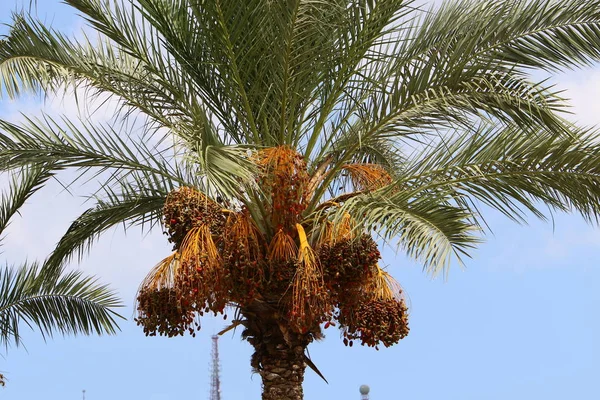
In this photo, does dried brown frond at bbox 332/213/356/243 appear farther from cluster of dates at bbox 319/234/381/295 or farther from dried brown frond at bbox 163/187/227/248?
dried brown frond at bbox 163/187/227/248

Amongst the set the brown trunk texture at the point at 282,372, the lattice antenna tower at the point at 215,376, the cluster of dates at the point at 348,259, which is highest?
the lattice antenna tower at the point at 215,376

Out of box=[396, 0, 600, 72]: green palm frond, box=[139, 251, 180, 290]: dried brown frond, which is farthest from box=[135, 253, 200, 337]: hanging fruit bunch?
box=[396, 0, 600, 72]: green palm frond

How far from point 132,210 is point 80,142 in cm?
123

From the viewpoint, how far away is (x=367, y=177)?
9.26 metres

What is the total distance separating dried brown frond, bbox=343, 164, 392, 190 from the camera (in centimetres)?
919

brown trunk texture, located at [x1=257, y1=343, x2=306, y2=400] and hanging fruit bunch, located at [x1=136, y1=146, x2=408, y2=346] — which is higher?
hanging fruit bunch, located at [x1=136, y1=146, x2=408, y2=346]

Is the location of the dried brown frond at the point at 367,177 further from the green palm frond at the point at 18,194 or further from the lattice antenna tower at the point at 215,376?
the lattice antenna tower at the point at 215,376

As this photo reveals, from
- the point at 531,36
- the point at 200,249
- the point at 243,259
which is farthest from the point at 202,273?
the point at 531,36

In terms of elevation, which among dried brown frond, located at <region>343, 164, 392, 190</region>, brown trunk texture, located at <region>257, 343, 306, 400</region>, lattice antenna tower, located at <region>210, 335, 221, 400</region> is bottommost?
brown trunk texture, located at <region>257, 343, 306, 400</region>

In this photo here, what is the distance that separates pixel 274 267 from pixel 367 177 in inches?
55.9

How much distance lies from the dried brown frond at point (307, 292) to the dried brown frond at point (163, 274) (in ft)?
3.70

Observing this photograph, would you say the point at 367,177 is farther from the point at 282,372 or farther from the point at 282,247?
the point at 282,372

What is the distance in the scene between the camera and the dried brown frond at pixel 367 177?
9.19 meters

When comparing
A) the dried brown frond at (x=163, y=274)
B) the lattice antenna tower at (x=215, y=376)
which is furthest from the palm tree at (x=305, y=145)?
the lattice antenna tower at (x=215, y=376)
